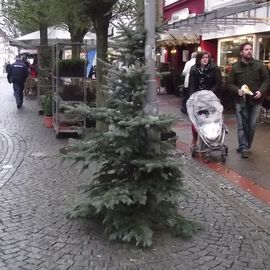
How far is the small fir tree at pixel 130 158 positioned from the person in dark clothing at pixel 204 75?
12.6 feet

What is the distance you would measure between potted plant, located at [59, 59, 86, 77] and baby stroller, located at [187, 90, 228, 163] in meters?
3.52

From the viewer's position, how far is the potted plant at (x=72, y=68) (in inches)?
438

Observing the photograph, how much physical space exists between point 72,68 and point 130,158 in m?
6.71

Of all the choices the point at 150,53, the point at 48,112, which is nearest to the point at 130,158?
the point at 150,53

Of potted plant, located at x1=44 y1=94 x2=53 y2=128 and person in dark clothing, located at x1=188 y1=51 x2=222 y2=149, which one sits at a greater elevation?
person in dark clothing, located at x1=188 y1=51 x2=222 y2=149

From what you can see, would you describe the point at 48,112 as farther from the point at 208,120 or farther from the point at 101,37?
the point at 208,120

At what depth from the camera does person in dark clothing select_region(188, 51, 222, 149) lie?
8.66 m

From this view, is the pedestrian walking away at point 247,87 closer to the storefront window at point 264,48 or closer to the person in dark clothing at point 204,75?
the person in dark clothing at point 204,75

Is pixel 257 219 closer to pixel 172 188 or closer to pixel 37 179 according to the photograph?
pixel 172 188

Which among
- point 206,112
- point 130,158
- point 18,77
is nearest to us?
point 130,158

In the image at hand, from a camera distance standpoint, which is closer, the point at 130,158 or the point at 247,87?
the point at 130,158

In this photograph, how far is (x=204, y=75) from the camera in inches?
342

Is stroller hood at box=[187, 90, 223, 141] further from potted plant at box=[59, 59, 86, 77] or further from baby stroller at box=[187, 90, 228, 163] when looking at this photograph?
potted plant at box=[59, 59, 86, 77]

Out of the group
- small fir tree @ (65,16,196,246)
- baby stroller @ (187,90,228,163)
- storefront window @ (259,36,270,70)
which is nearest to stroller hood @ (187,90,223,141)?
baby stroller @ (187,90,228,163)
